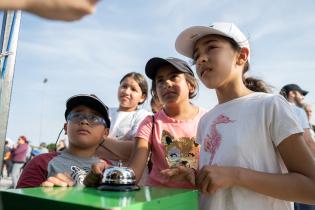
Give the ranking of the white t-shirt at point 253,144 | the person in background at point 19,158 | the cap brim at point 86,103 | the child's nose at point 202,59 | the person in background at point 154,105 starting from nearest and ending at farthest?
the white t-shirt at point 253,144 → the child's nose at point 202,59 → the cap brim at point 86,103 → the person in background at point 154,105 → the person in background at point 19,158

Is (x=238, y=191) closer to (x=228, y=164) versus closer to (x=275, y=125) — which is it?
(x=228, y=164)

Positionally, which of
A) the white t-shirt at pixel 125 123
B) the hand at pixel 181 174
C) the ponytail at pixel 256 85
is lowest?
the hand at pixel 181 174

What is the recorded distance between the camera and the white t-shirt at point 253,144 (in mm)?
1248

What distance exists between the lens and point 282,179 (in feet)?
3.87

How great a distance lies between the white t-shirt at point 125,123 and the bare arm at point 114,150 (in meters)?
0.29

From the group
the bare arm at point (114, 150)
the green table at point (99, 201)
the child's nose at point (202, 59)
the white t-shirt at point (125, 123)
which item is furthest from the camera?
the white t-shirt at point (125, 123)

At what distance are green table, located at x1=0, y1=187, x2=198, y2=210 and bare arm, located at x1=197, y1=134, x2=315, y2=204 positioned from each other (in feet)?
0.53

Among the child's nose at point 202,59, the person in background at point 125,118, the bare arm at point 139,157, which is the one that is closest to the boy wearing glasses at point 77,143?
the person in background at point 125,118

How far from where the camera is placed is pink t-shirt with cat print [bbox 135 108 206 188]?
1897mm

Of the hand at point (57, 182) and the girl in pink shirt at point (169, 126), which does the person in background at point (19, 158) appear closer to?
the girl in pink shirt at point (169, 126)

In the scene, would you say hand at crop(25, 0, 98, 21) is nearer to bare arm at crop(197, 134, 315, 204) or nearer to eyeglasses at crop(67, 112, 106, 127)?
bare arm at crop(197, 134, 315, 204)

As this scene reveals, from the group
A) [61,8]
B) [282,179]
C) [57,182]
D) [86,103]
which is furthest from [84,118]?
[61,8]

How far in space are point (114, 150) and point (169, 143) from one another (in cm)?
41

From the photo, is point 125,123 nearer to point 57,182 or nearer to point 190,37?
point 190,37
